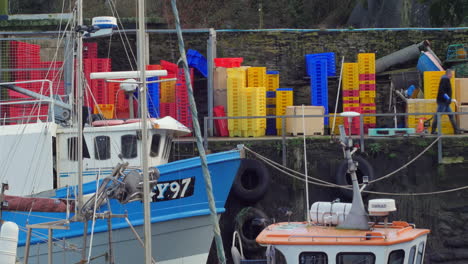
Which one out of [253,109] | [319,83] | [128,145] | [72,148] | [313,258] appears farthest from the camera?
[319,83]

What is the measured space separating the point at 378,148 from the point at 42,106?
5.86 metres

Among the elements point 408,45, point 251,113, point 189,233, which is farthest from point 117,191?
point 408,45

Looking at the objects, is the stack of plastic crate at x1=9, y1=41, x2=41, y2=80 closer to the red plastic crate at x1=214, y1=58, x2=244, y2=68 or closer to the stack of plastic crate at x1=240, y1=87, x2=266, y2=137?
the red plastic crate at x1=214, y1=58, x2=244, y2=68

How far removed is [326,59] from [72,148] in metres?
6.02

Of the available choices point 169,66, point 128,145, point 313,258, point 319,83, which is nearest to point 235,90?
point 169,66

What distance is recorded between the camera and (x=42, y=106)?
662 inches

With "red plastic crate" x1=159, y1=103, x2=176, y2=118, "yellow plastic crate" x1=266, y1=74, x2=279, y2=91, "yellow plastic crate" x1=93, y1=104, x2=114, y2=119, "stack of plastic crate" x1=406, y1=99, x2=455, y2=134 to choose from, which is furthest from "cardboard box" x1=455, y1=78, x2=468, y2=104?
"yellow plastic crate" x1=93, y1=104, x2=114, y2=119

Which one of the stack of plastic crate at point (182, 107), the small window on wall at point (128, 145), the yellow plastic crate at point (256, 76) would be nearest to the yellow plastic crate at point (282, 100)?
the yellow plastic crate at point (256, 76)

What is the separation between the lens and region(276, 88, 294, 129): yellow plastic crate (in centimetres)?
1773

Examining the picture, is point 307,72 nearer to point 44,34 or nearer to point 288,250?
point 44,34

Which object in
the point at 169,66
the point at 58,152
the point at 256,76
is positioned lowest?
the point at 58,152

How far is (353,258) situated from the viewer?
10.9m

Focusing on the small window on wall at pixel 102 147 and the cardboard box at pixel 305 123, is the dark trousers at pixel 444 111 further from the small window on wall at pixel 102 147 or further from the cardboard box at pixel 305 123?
the small window on wall at pixel 102 147

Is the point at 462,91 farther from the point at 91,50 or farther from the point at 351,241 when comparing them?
the point at 351,241
